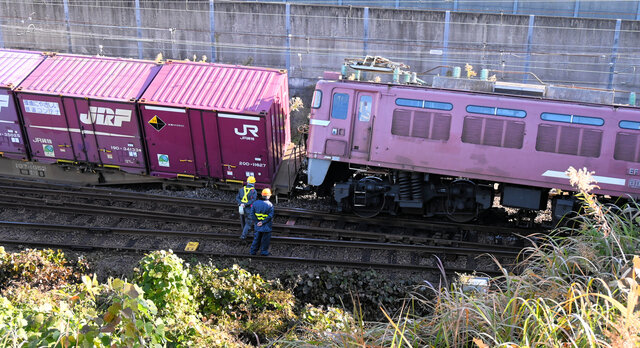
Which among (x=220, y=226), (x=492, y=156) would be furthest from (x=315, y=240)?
(x=492, y=156)

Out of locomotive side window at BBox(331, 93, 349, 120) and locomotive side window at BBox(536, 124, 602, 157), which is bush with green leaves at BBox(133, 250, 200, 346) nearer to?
locomotive side window at BBox(331, 93, 349, 120)

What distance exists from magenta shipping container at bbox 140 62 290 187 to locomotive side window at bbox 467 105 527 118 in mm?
4738

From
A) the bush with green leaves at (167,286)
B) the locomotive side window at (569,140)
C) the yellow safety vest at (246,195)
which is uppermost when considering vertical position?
the locomotive side window at (569,140)

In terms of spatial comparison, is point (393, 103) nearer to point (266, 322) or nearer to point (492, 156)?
point (492, 156)

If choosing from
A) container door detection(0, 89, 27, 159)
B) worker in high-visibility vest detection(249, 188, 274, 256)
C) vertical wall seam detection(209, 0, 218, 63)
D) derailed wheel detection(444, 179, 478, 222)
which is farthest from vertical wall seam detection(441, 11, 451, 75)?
container door detection(0, 89, 27, 159)

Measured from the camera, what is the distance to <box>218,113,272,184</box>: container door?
1254cm

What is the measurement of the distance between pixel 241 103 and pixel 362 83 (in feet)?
10.0

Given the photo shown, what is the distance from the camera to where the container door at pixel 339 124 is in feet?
38.5

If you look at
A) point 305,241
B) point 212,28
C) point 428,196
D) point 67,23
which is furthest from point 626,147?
point 67,23

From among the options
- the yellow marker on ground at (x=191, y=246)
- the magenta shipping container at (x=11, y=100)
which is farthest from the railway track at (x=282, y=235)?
the magenta shipping container at (x=11, y=100)

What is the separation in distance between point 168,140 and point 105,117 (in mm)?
1748

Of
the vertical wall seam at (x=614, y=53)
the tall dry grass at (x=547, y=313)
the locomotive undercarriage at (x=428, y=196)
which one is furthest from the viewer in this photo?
the vertical wall seam at (x=614, y=53)

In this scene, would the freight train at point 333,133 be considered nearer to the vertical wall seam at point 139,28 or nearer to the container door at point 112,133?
the container door at point 112,133

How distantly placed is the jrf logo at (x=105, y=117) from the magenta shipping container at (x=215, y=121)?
556mm
